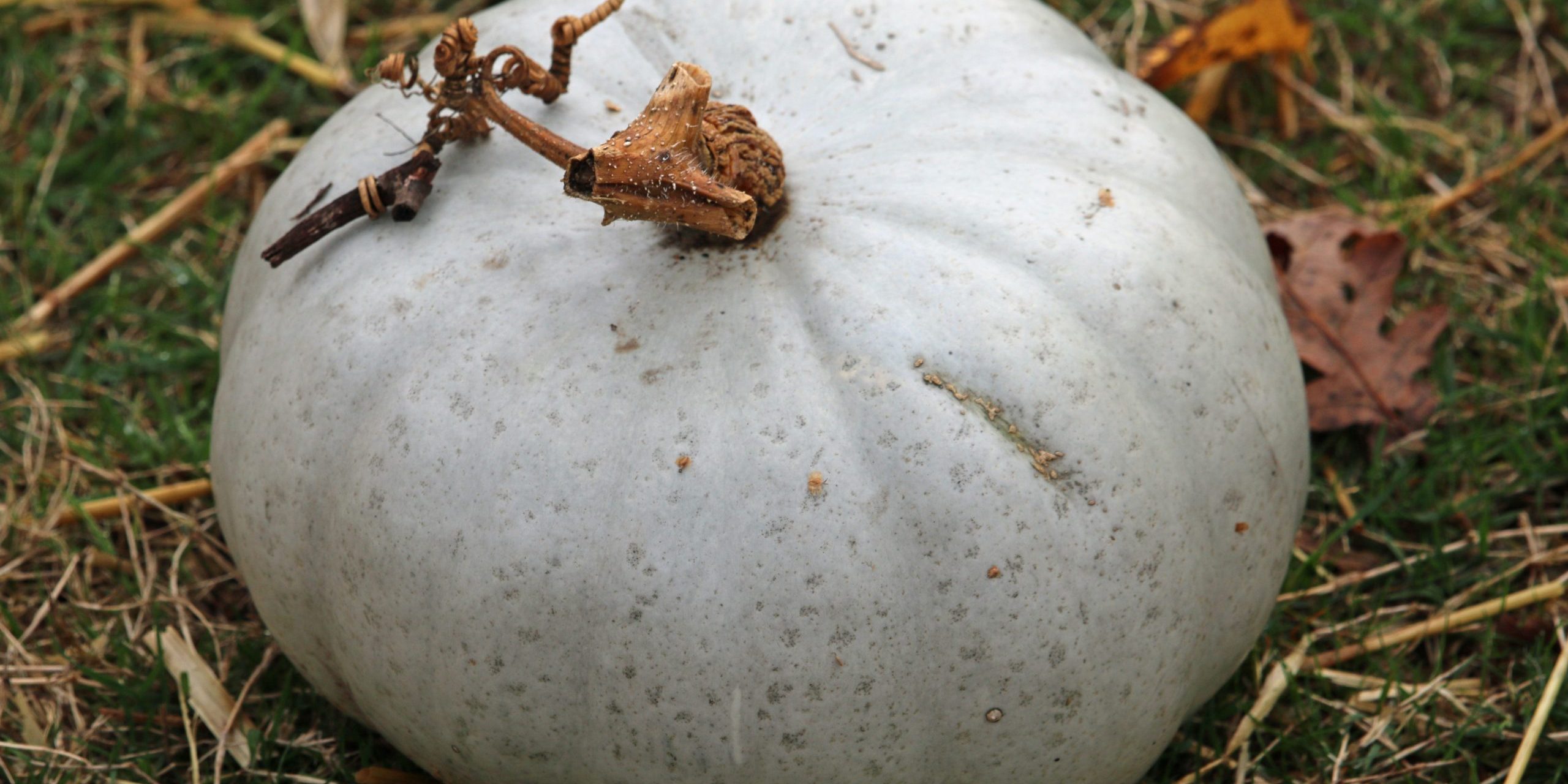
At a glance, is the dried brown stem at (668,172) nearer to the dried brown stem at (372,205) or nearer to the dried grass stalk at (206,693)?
the dried brown stem at (372,205)

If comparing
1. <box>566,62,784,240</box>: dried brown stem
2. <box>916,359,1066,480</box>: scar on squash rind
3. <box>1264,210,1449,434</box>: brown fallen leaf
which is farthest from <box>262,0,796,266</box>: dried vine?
<box>1264,210,1449,434</box>: brown fallen leaf

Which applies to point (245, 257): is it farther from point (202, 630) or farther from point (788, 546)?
point (788, 546)

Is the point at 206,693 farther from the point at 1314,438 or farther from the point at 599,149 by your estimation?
the point at 1314,438

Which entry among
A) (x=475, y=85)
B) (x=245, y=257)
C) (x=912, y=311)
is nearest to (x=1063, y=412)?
(x=912, y=311)

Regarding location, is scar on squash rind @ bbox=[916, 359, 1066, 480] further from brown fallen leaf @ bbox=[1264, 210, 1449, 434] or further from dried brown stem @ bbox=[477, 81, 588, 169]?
brown fallen leaf @ bbox=[1264, 210, 1449, 434]

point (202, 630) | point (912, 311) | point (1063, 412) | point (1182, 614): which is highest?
point (912, 311)

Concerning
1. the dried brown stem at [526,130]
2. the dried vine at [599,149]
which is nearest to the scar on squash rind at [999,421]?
the dried vine at [599,149]

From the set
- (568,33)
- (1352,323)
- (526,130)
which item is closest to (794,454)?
(526,130)
